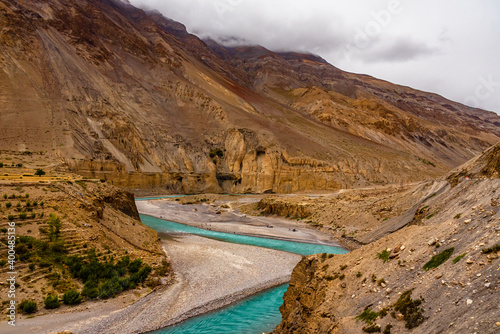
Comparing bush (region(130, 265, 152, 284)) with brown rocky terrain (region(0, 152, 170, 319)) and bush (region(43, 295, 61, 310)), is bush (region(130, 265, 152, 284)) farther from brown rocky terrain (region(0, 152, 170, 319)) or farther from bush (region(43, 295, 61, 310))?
bush (region(43, 295, 61, 310))

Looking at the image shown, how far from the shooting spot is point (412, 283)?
29.9 ft

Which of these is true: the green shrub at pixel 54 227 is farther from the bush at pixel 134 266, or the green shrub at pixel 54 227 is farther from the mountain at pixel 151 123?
the mountain at pixel 151 123

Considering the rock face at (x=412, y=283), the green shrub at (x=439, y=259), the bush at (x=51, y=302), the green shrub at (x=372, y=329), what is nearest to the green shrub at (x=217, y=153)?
the bush at (x=51, y=302)

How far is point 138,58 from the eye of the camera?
10744cm

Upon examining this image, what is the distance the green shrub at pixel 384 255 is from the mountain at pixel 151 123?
4685cm

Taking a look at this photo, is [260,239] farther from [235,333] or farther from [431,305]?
[431,305]

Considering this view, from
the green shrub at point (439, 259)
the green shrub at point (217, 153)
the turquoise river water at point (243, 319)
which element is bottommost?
the turquoise river water at point (243, 319)

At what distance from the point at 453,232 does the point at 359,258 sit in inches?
128

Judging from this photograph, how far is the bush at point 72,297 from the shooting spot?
15602 mm

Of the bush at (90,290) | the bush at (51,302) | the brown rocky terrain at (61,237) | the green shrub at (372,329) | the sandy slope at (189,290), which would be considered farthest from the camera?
the bush at (90,290)

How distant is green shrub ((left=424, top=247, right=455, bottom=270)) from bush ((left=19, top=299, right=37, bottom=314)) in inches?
620

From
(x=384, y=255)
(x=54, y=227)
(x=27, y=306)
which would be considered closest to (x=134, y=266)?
(x=54, y=227)

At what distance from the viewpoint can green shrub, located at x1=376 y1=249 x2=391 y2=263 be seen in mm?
11114

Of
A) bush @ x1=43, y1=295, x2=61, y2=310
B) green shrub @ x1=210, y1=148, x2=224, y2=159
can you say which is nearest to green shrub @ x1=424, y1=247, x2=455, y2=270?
bush @ x1=43, y1=295, x2=61, y2=310
